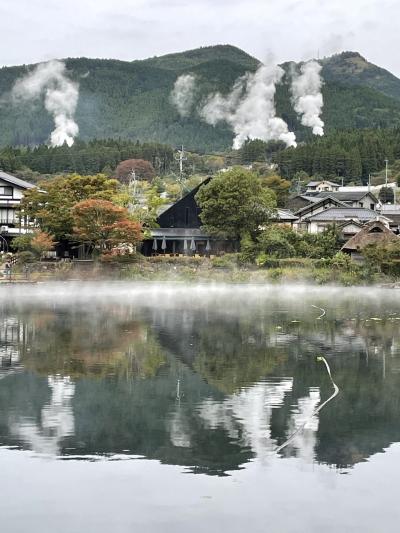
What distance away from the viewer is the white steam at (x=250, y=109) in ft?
541

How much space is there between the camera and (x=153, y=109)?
583 ft

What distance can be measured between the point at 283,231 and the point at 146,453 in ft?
117

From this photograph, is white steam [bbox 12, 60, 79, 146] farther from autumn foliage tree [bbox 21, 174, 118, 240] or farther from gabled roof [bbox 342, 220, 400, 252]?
gabled roof [bbox 342, 220, 400, 252]

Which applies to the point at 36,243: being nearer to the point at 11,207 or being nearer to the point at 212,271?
the point at 212,271

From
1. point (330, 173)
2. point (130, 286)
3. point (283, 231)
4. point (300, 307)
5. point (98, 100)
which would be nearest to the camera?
point (300, 307)

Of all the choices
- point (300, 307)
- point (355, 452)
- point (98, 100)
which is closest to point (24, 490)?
point (355, 452)

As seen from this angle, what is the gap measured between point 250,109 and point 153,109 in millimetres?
21382

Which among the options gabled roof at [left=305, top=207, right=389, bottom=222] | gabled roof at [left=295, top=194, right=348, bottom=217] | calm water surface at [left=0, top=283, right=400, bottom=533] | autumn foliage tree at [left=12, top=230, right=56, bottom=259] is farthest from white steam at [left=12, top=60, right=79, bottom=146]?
calm water surface at [left=0, top=283, right=400, bottom=533]

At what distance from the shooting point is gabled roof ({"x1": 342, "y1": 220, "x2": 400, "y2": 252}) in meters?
42.7

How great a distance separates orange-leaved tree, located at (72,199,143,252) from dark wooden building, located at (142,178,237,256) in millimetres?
8096

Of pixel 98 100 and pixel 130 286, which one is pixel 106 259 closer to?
pixel 130 286

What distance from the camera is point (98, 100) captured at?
18912cm

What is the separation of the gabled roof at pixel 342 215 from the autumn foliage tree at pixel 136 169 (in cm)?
3979

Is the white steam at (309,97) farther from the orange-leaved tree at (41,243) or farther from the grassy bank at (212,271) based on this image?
the orange-leaved tree at (41,243)
